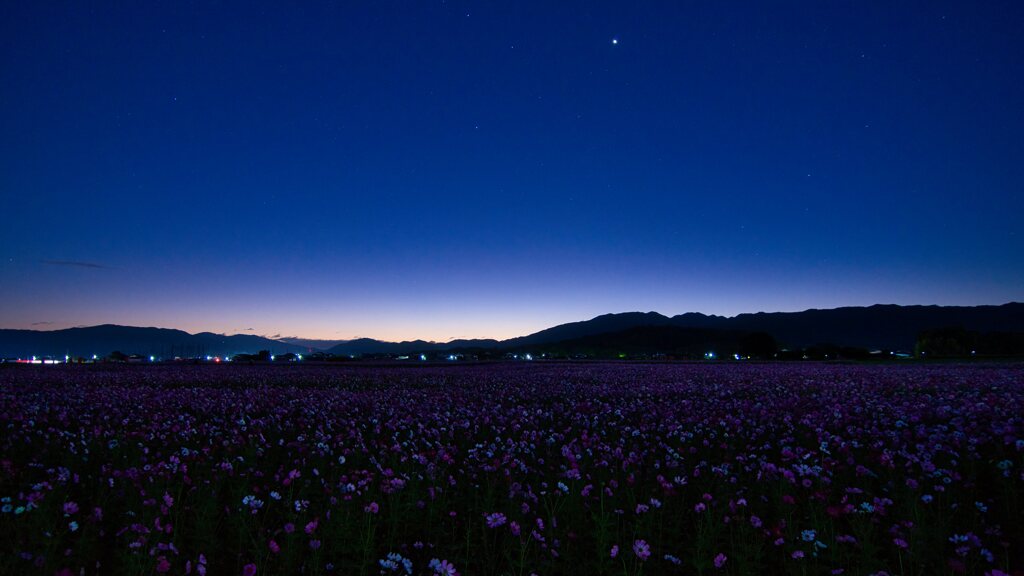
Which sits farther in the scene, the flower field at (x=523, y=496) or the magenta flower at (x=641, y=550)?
the flower field at (x=523, y=496)

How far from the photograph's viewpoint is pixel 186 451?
7293 mm

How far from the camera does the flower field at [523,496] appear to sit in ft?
14.4

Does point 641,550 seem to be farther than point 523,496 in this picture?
No

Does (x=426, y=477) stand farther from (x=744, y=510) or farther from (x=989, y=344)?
(x=989, y=344)

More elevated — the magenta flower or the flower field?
the magenta flower

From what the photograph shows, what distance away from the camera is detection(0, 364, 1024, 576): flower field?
4.39 metres

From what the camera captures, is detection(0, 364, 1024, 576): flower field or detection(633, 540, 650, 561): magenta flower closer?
detection(633, 540, 650, 561): magenta flower

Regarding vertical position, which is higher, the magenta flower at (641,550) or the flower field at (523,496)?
the magenta flower at (641,550)

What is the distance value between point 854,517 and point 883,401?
8968 mm

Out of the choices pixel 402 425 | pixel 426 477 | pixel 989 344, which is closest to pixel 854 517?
pixel 426 477

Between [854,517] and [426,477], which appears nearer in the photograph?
[854,517]

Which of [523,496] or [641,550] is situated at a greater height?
[641,550]

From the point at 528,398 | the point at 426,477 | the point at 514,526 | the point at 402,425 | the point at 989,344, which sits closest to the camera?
the point at 514,526

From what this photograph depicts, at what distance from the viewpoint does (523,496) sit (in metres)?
5.84
